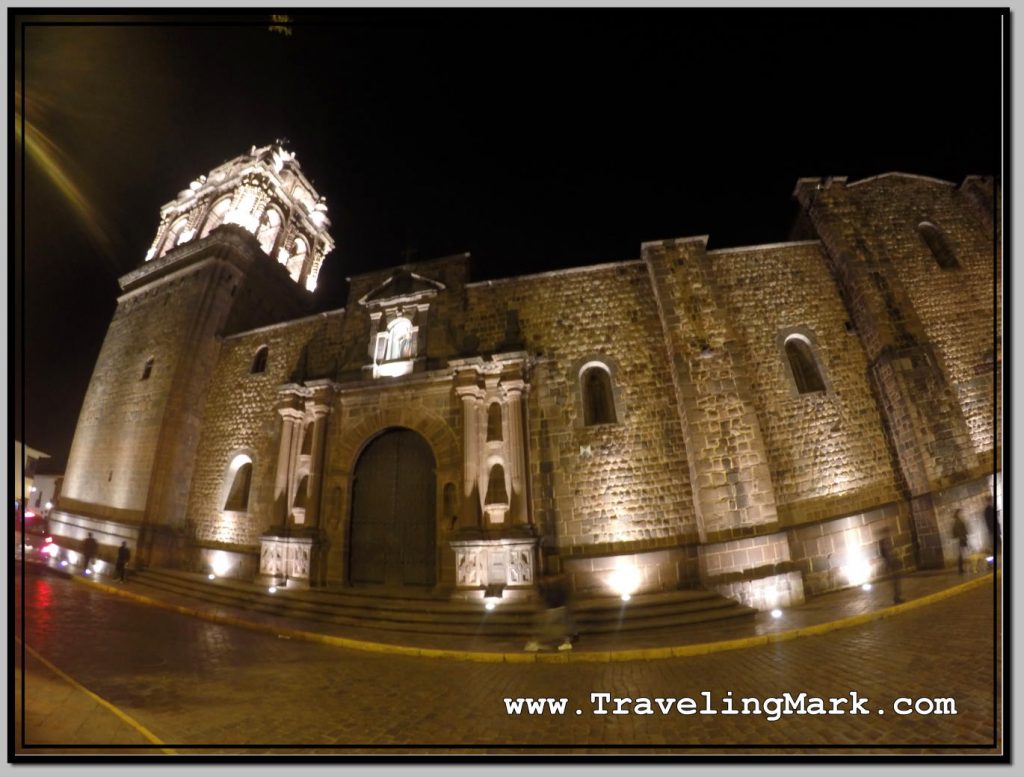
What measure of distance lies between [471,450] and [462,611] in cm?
382

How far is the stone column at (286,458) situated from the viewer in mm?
12055

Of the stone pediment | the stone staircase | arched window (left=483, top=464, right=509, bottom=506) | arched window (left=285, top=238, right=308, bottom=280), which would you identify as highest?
arched window (left=285, top=238, right=308, bottom=280)

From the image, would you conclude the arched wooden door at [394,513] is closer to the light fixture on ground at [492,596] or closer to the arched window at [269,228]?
the light fixture on ground at [492,596]

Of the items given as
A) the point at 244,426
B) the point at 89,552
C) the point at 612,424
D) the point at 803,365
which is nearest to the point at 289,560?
the point at 244,426

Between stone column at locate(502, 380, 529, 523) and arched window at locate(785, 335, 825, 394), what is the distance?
7.52m

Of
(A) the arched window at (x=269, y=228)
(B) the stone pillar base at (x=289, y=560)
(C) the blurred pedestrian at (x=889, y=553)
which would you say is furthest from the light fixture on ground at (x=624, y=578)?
(A) the arched window at (x=269, y=228)

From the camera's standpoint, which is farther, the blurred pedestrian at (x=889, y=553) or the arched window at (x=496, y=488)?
the arched window at (x=496, y=488)

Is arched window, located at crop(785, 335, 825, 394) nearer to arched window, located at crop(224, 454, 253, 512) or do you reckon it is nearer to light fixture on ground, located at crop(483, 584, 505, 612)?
light fixture on ground, located at crop(483, 584, 505, 612)

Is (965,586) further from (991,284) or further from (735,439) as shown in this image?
(991,284)

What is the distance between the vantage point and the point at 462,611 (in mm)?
9016

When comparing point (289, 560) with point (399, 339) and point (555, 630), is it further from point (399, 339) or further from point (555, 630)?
point (555, 630)

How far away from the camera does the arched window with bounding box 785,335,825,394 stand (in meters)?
11.3

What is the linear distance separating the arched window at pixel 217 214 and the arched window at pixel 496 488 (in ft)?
65.3

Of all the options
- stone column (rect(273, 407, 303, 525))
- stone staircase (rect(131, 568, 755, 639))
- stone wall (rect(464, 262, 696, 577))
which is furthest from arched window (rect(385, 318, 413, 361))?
stone staircase (rect(131, 568, 755, 639))
